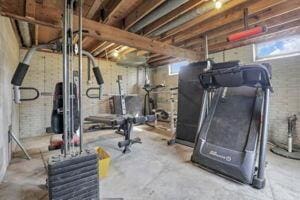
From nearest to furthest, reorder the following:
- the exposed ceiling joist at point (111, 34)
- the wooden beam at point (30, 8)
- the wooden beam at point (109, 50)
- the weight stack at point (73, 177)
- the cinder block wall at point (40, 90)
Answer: the weight stack at point (73, 177), the wooden beam at point (30, 8), the exposed ceiling joist at point (111, 34), the cinder block wall at point (40, 90), the wooden beam at point (109, 50)

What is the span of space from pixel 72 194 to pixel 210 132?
2335mm

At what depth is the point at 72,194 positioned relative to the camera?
1.61 m

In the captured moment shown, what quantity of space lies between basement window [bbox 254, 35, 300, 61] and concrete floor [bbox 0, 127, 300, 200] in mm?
2473

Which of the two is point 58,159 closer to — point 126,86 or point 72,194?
point 72,194

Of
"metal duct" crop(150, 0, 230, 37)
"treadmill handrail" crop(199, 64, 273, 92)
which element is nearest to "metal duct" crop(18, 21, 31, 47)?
"metal duct" crop(150, 0, 230, 37)

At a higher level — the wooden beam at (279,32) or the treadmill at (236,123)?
the wooden beam at (279,32)

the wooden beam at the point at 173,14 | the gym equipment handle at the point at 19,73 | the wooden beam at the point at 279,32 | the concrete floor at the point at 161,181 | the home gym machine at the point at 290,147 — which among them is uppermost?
the wooden beam at the point at 173,14

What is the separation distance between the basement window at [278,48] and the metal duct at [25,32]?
18.5 feet

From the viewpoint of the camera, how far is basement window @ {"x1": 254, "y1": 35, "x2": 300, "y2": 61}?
4141 millimetres

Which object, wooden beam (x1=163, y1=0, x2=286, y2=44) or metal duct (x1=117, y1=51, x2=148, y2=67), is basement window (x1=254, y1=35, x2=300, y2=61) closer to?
wooden beam (x1=163, y1=0, x2=286, y2=44)

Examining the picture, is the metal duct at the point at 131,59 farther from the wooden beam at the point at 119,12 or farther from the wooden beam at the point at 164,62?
the wooden beam at the point at 119,12

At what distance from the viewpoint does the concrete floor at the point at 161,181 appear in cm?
215

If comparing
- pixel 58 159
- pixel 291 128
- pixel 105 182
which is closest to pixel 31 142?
pixel 105 182

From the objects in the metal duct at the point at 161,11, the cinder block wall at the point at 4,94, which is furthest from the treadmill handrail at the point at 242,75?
the cinder block wall at the point at 4,94
